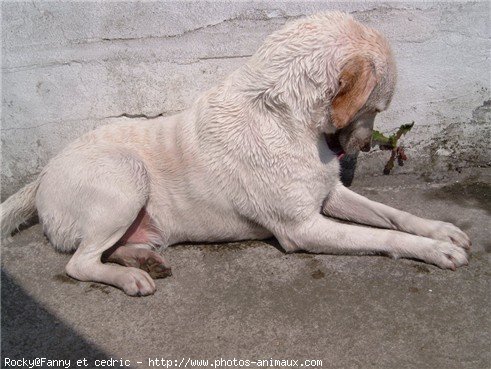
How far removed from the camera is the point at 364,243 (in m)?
3.23

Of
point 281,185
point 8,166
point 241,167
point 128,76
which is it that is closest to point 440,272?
point 281,185

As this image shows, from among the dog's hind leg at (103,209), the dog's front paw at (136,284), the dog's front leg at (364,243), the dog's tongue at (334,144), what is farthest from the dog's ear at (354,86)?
the dog's front paw at (136,284)

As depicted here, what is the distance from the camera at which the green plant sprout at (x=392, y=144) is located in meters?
4.21

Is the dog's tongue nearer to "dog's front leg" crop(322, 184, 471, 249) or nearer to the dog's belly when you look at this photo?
"dog's front leg" crop(322, 184, 471, 249)

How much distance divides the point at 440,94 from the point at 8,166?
3462 millimetres

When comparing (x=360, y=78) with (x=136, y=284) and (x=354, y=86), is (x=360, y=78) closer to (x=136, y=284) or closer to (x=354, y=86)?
(x=354, y=86)

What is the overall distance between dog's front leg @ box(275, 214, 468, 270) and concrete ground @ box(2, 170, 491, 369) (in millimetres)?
68

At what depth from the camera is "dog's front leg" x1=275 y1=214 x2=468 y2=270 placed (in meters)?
3.13

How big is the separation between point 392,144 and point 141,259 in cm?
222

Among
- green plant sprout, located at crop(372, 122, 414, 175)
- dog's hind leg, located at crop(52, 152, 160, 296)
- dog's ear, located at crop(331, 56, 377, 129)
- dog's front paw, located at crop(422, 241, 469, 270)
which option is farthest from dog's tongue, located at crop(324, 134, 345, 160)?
dog's hind leg, located at crop(52, 152, 160, 296)

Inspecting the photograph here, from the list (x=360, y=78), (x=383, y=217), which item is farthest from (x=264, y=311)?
(x=360, y=78)

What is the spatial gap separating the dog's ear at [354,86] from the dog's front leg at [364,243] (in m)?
0.77

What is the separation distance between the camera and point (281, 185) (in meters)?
3.16

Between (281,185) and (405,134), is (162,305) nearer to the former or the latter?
(281,185)
